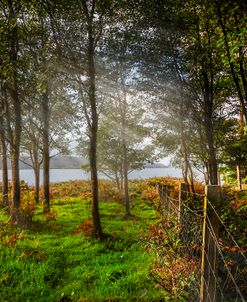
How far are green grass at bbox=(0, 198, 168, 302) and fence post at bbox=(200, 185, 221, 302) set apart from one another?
1.67 m

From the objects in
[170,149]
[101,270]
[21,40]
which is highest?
[21,40]

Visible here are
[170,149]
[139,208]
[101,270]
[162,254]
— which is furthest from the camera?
[170,149]

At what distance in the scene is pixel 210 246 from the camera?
4281 millimetres

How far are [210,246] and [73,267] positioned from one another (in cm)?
583

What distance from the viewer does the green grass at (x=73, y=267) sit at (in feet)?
22.7

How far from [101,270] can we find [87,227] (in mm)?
4903

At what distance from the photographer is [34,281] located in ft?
25.3

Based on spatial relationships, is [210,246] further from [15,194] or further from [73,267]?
[15,194]

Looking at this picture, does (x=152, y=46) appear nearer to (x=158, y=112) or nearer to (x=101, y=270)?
(x=158, y=112)

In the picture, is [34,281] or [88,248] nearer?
[34,281]

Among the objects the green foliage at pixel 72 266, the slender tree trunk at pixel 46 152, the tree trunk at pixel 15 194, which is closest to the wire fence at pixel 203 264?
the green foliage at pixel 72 266

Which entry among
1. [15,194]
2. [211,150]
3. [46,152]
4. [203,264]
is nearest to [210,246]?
[203,264]

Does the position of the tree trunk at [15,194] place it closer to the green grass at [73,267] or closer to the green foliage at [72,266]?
the green foliage at [72,266]

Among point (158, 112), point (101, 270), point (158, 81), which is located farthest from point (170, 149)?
point (101, 270)
